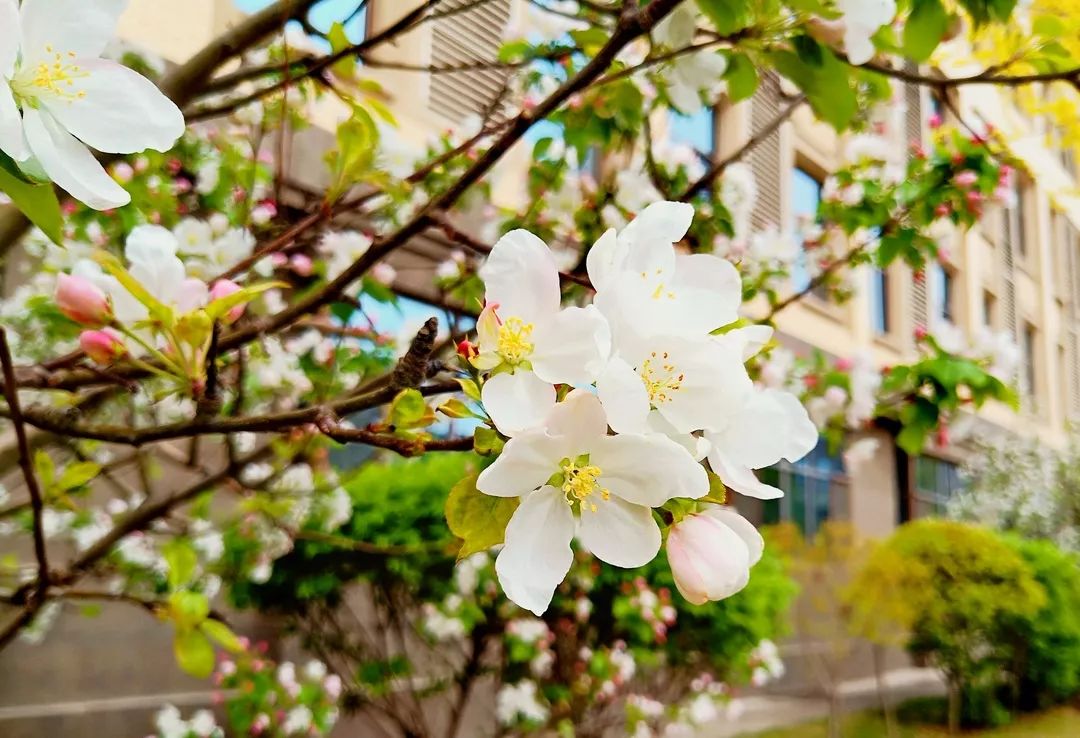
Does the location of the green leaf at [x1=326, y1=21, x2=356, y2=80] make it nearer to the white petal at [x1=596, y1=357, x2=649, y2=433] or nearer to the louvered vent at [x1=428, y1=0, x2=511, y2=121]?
the white petal at [x1=596, y1=357, x2=649, y2=433]

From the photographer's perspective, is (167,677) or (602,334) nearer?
(602,334)

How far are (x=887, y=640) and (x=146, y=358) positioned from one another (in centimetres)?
739

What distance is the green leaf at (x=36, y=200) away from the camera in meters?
0.56

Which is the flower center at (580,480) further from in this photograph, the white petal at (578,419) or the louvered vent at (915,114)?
the louvered vent at (915,114)

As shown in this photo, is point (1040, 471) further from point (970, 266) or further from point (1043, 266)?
point (1043, 266)

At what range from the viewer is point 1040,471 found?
11000mm

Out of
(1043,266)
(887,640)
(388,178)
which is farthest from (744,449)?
(1043,266)

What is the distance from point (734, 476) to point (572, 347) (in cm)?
17

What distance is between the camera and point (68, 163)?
1.82 ft

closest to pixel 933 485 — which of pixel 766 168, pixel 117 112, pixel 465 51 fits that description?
pixel 766 168

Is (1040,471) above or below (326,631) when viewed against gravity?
below

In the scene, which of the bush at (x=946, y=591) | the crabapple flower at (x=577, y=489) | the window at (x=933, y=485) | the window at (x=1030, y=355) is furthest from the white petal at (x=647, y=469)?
the window at (x=1030, y=355)

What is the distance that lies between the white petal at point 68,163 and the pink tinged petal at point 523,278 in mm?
250

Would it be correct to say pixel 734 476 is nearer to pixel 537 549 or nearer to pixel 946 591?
pixel 537 549
